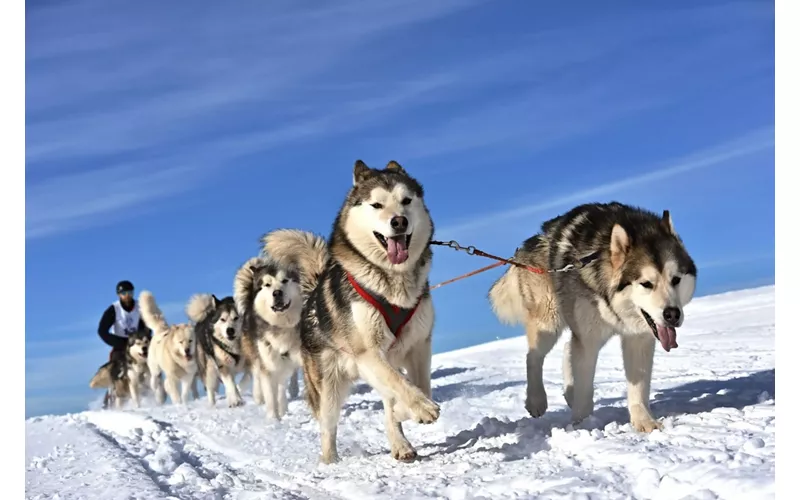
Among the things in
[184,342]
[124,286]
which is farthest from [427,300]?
[124,286]

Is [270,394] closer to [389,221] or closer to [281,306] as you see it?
[281,306]

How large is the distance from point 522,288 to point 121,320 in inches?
418

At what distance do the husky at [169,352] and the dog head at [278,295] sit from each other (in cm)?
421

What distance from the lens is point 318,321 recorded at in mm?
5973

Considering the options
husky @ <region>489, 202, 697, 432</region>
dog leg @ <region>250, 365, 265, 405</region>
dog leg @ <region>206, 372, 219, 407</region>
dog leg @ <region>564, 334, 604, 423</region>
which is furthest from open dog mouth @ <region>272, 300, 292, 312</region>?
dog leg @ <region>564, 334, 604, 423</region>

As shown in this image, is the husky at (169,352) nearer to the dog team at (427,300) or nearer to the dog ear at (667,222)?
the dog team at (427,300)

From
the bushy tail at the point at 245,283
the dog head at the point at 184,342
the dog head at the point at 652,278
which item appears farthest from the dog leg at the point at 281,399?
the dog head at the point at 652,278

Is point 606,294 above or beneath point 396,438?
above

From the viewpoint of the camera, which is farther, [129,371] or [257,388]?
[129,371]

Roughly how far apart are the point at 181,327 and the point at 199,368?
1102 mm

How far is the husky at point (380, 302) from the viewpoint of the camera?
5.37m

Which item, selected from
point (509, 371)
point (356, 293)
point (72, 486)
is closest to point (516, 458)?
point (356, 293)

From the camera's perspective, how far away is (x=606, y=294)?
18.1 feet

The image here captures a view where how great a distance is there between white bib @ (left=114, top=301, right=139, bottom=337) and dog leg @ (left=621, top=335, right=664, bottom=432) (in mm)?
11627
